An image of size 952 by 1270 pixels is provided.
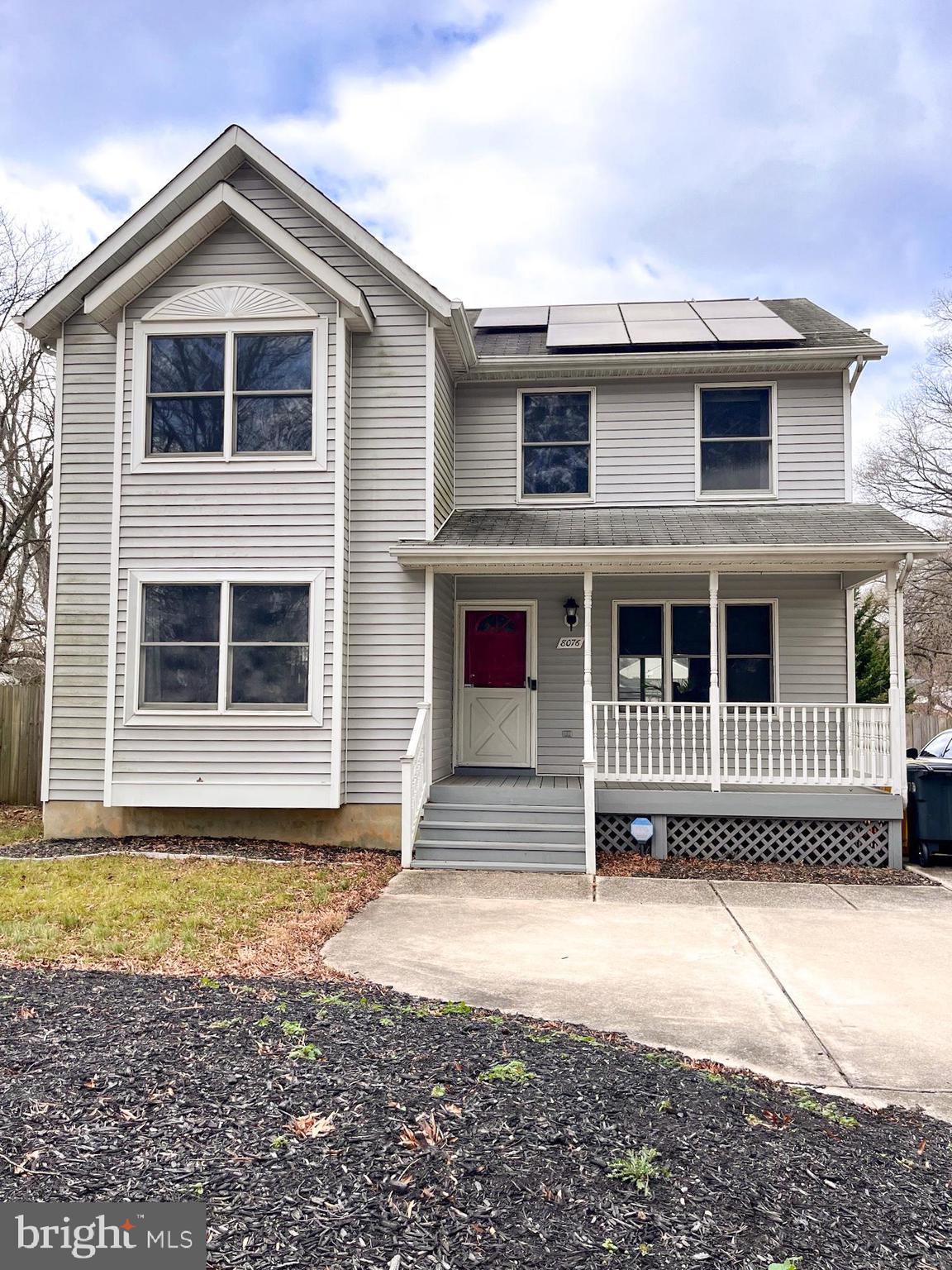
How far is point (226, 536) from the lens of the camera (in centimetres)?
977

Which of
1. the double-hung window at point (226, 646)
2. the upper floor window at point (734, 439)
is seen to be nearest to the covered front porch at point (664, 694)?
the upper floor window at point (734, 439)

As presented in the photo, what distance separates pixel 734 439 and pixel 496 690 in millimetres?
4440

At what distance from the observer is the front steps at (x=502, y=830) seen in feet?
29.2

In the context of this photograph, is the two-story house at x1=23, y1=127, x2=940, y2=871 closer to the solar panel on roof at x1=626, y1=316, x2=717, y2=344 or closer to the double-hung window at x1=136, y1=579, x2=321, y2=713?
the double-hung window at x1=136, y1=579, x2=321, y2=713

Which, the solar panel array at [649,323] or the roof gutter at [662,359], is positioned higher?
the solar panel array at [649,323]

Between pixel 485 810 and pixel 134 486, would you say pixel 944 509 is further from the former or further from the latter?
pixel 134 486

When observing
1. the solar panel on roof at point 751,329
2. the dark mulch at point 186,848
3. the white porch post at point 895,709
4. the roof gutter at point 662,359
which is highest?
the solar panel on roof at point 751,329

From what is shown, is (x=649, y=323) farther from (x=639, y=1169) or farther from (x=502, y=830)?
(x=639, y=1169)

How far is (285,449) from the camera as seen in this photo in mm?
9781

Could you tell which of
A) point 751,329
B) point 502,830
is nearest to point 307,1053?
point 502,830

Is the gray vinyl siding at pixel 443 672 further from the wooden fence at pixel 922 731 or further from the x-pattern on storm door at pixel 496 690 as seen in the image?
the wooden fence at pixel 922 731

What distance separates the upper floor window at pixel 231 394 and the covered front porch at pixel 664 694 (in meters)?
2.32

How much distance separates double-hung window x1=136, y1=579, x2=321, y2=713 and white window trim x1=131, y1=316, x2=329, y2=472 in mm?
1316

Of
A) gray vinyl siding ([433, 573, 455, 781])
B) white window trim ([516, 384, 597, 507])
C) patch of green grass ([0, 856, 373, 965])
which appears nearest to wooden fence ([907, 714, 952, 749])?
white window trim ([516, 384, 597, 507])
